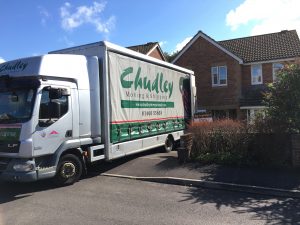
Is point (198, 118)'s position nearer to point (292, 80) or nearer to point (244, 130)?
point (244, 130)

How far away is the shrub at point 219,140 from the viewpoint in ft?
37.5

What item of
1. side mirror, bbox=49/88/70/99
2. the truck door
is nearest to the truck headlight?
the truck door

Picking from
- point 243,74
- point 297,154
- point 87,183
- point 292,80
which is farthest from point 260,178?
point 243,74

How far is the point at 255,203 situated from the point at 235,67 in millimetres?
21146

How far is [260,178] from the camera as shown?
952 cm

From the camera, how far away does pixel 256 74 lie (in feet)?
91.0

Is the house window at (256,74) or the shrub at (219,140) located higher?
the house window at (256,74)

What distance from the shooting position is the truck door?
28.5 ft

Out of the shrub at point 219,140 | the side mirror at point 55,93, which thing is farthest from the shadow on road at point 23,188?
the shrub at point 219,140

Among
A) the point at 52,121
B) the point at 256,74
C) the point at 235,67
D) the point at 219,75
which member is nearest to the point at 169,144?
the point at 52,121

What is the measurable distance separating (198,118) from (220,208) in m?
7.80

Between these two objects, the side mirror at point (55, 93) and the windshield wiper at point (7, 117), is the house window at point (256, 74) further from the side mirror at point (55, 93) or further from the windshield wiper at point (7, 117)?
the windshield wiper at point (7, 117)

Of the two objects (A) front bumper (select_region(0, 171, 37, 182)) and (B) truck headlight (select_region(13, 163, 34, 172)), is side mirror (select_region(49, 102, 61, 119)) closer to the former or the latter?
(B) truck headlight (select_region(13, 163, 34, 172))

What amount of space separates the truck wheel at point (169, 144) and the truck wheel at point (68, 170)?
17.8ft
